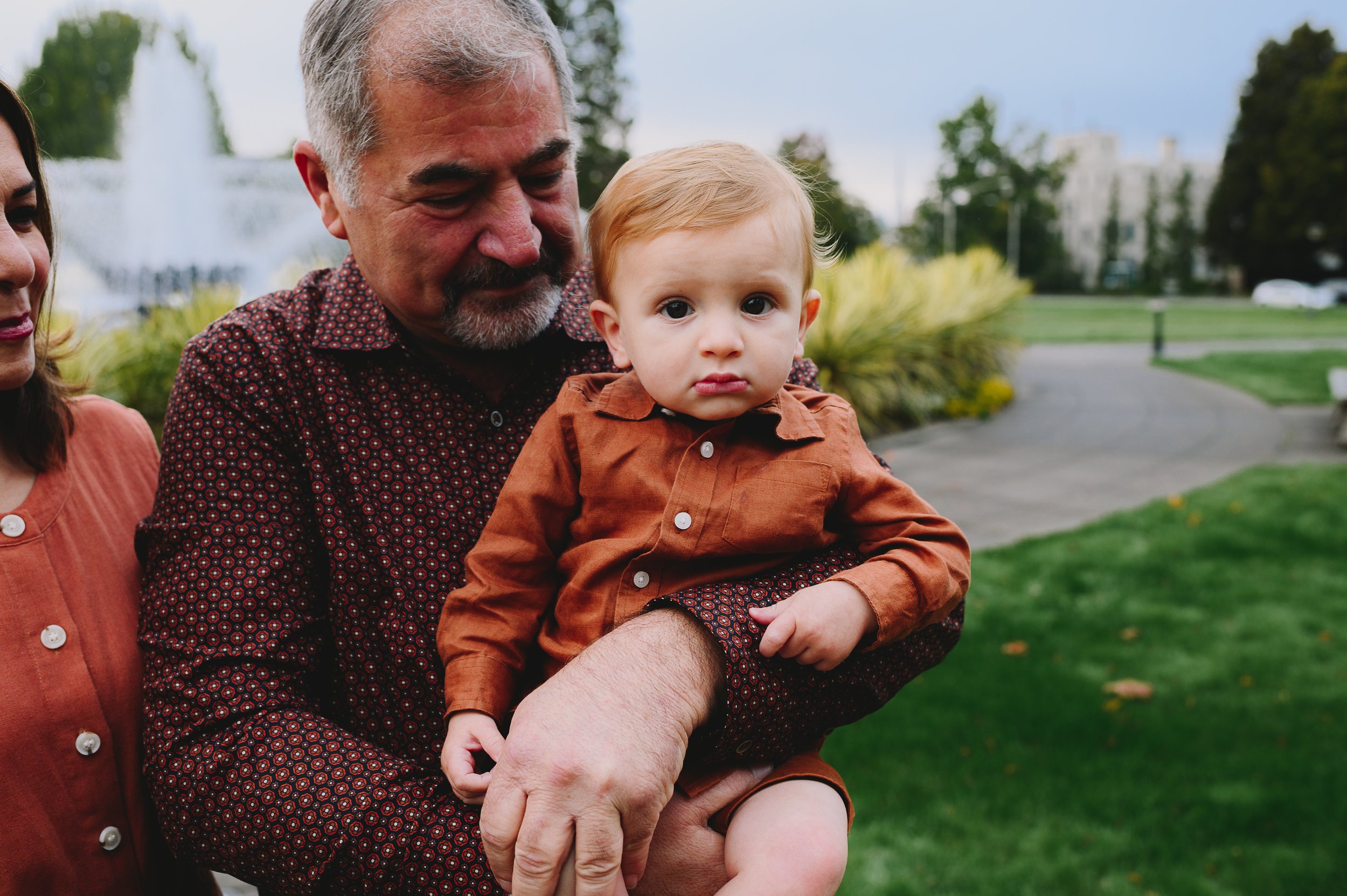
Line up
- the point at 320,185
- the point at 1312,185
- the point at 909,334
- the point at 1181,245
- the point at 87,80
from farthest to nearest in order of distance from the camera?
the point at 1181,245 < the point at 1312,185 < the point at 87,80 < the point at 909,334 < the point at 320,185

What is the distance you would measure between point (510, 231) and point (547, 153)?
0.53 ft

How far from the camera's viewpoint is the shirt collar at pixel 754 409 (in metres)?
1.63

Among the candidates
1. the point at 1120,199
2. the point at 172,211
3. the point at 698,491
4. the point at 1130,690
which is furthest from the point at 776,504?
the point at 1120,199

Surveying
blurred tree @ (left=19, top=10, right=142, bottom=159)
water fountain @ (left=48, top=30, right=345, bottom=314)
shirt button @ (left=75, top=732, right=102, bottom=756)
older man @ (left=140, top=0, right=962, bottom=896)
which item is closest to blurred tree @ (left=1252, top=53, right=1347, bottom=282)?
water fountain @ (left=48, top=30, right=345, bottom=314)

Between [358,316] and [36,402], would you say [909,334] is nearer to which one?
[358,316]

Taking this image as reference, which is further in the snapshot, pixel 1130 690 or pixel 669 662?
pixel 1130 690

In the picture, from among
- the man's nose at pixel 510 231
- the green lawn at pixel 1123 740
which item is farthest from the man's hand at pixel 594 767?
the green lawn at pixel 1123 740

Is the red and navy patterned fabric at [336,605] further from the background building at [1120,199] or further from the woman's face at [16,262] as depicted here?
the background building at [1120,199]

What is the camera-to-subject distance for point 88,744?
1.58 metres

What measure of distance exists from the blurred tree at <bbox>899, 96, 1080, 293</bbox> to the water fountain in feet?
132

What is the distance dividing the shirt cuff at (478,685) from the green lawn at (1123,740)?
2301 millimetres

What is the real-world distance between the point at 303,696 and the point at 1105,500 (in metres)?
7.63

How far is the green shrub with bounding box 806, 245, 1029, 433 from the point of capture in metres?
9.65

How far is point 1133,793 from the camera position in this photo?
3.80 meters
